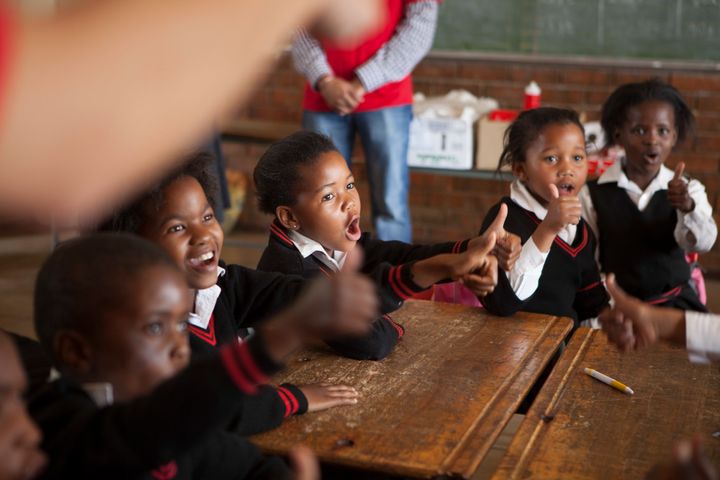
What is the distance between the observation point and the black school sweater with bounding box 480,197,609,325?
2.73m

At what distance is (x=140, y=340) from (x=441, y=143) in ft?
10.7

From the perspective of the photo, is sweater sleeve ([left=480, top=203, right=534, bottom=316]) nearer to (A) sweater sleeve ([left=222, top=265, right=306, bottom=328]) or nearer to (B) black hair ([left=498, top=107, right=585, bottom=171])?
(A) sweater sleeve ([left=222, top=265, right=306, bottom=328])

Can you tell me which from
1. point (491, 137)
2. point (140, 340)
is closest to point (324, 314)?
point (140, 340)

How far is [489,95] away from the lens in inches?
216

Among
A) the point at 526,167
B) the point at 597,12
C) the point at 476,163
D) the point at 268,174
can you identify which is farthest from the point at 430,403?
the point at 597,12

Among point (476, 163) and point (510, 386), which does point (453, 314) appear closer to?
point (510, 386)

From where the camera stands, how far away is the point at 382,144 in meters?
4.25

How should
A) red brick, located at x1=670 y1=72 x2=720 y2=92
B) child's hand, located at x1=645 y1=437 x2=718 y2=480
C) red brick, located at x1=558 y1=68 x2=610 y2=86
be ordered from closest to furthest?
1. child's hand, located at x1=645 y1=437 x2=718 y2=480
2. red brick, located at x1=670 y1=72 x2=720 y2=92
3. red brick, located at x1=558 y1=68 x2=610 y2=86

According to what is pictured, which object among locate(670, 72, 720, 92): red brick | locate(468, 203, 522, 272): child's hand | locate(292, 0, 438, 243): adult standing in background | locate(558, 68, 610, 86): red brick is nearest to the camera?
locate(468, 203, 522, 272): child's hand

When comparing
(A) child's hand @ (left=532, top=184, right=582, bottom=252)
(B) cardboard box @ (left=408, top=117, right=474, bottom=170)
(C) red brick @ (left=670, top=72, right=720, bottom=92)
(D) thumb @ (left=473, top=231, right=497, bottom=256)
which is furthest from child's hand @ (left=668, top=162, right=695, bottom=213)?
(C) red brick @ (left=670, top=72, right=720, bottom=92)

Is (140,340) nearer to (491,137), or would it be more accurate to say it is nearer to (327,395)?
(327,395)

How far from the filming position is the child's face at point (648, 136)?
3.27 meters

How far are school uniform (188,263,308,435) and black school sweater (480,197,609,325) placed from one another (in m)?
0.79

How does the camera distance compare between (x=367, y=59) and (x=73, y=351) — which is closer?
(x=73, y=351)
